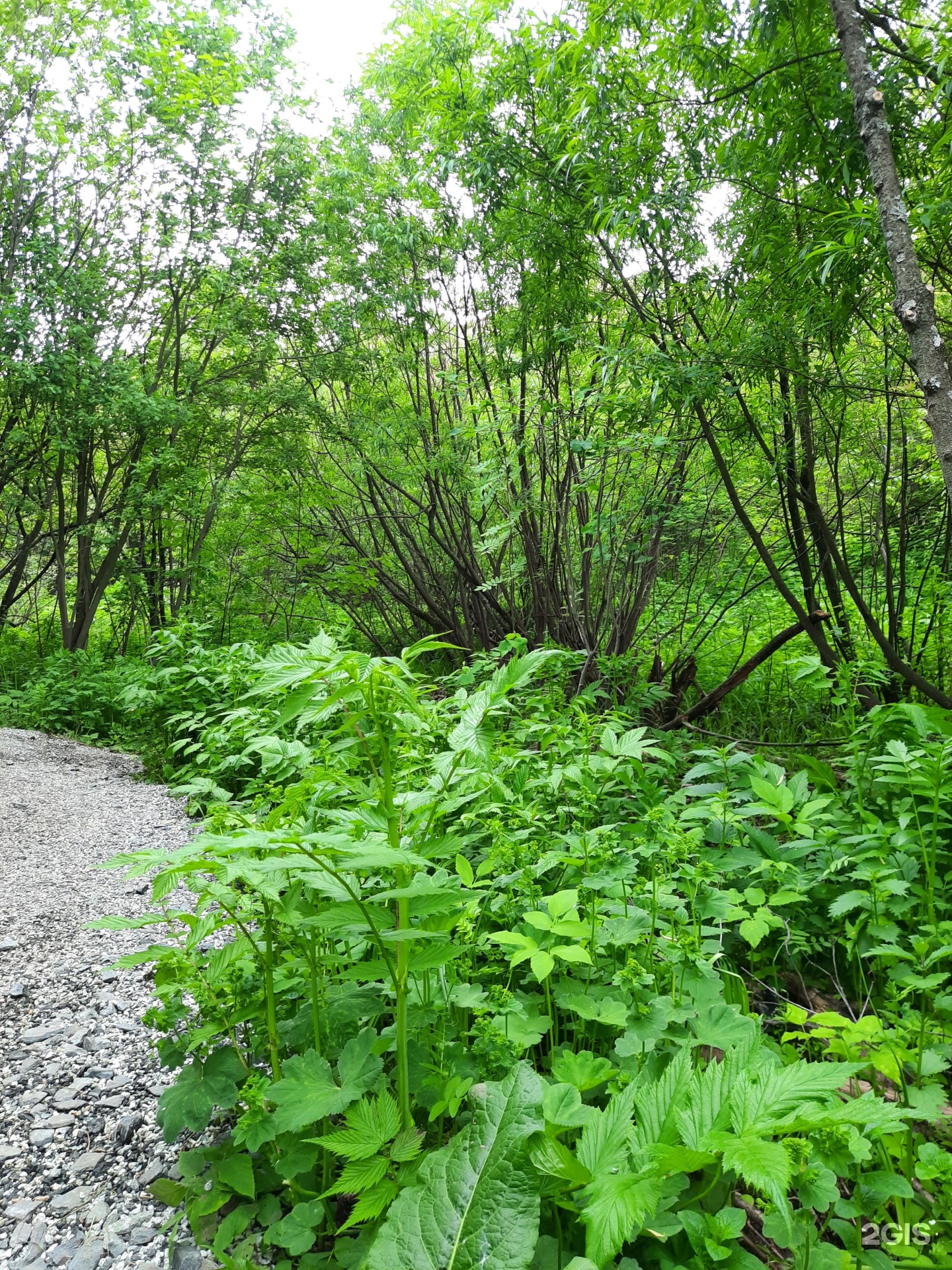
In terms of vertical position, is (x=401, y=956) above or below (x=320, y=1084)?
above

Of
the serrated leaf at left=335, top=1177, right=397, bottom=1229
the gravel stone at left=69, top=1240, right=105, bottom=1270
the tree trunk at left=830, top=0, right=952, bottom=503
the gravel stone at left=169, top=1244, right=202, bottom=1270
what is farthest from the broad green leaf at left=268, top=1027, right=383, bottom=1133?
the tree trunk at left=830, top=0, right=952, bottom=503

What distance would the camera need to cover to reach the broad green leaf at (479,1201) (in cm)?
87

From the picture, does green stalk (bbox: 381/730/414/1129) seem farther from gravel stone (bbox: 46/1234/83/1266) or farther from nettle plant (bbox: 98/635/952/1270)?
gravel stone (bbox: 46/1234/83/1266)

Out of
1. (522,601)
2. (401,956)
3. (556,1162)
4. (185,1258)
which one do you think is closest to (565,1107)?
(556,1162)

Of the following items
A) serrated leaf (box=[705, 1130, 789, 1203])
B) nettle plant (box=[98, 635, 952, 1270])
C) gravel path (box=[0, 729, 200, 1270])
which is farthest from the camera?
gravel path (box=[0, 729, 200, 1270])

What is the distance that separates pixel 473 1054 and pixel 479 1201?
0.46m

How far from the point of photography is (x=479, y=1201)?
0.91 meters

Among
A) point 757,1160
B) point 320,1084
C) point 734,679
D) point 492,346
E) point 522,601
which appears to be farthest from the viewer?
point 522,601

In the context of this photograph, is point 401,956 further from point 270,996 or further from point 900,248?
point 900,248

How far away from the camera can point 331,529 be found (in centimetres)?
634

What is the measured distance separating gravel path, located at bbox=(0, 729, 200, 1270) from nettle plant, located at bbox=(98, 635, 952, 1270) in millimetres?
114

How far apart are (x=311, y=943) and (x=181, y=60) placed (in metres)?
8.60

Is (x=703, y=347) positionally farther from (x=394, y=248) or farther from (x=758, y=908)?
(x=394, y=248)

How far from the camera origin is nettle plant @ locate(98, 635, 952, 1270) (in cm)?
95
